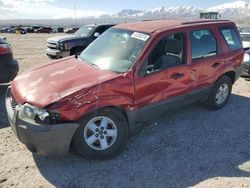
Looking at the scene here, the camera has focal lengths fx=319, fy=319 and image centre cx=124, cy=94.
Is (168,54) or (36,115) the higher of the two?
(168,54)

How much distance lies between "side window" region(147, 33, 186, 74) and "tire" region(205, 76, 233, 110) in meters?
1.27

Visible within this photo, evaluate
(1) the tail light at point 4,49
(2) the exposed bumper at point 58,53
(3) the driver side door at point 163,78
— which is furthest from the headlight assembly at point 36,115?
(2) the exposed bumper at point 58,53

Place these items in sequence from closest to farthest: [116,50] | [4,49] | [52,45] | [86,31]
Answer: [116,50]
[4,49]
[52,45]
[86,31]

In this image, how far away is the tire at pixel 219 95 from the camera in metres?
6.12

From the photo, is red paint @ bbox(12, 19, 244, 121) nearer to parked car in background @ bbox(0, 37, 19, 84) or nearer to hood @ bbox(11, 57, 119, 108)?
hood @ bbox(11, 57, 119, 108)

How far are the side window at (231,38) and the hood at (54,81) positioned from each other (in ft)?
9.44

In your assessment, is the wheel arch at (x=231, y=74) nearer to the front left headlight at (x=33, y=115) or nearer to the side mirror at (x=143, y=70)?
the side mirror at (x=143, y=70)

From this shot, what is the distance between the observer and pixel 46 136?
12.4 ft

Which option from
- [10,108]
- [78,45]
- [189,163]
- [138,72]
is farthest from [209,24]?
[78,45]

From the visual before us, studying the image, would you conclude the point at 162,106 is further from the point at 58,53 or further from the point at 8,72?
the point at 58,53

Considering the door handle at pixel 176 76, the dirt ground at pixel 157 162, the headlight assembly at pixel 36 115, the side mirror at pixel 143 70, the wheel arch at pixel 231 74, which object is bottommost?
the dirt ground at pixel 157 162

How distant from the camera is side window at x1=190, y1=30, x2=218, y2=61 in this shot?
5.42 metres

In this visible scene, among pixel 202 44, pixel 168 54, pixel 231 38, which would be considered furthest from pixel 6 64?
pixel 231 38

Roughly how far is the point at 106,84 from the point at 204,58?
2235mm
